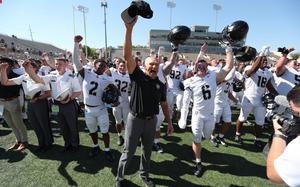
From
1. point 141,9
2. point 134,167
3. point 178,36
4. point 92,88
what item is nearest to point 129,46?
point 141,9

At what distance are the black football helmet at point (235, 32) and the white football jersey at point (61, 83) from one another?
3.60m

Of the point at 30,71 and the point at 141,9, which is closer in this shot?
the point at 141,9

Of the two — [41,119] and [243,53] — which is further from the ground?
[243,53]

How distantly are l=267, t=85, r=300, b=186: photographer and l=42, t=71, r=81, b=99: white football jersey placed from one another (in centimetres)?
459

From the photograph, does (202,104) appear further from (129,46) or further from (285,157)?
(285,157)

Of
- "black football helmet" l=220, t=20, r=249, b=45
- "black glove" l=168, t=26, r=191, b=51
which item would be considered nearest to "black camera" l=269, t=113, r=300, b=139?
"black football helmet" l=220, t=20, r=249, b=45

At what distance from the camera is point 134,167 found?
498 cm

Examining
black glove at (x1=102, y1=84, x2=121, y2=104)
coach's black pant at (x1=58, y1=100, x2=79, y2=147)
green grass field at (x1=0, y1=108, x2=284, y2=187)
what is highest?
black glove at (x1=102, y1=84, x2=121, y2=104)

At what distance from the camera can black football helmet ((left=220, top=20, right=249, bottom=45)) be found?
429 cm

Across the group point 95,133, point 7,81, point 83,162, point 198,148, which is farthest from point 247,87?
point 7,81

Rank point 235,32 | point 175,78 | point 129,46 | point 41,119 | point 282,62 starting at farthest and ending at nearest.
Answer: point 175,78
point 41,119
point 282,62
point 235,32
point 129,46

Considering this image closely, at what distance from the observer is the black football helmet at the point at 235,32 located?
429 cm

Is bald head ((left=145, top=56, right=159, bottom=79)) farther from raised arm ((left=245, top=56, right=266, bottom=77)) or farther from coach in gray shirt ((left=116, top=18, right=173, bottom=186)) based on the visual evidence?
raised arm ((left=245, top=56, right=266, bottom=77))

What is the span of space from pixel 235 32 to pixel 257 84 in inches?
104
